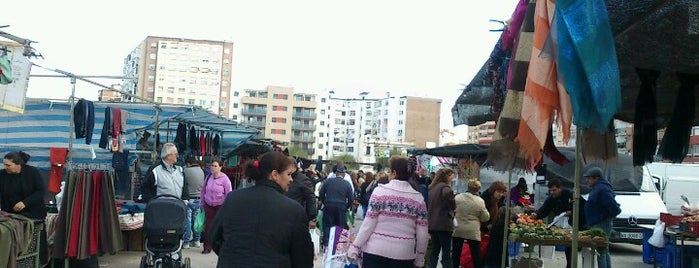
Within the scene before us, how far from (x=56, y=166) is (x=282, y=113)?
111m

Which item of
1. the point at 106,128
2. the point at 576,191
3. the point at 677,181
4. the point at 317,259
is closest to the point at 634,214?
the point at 317,259

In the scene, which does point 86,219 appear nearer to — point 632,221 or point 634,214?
point 632,221

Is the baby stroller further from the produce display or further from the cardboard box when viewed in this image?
the cardboard box

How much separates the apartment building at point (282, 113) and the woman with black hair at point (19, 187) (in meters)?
114

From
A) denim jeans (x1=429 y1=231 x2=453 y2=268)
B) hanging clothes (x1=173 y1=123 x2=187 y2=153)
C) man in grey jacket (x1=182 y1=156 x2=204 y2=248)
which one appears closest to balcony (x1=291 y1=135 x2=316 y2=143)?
hanging clothes (x1=173 y1=123 x2=187 y2=153)

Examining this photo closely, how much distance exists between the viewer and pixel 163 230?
800 centimetres

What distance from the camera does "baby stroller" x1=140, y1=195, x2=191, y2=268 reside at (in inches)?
315

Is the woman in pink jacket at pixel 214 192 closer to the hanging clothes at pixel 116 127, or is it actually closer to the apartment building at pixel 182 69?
the hanging clothes at pixel 116 127

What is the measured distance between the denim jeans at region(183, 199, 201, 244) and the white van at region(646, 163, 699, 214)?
611 inches

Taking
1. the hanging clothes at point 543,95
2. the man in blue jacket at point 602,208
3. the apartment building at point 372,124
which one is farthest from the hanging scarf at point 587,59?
the apartment building at point 372,124

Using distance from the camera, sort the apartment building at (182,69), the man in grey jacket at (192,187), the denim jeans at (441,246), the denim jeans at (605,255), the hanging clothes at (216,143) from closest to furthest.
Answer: the denim jeans at (605,255) < the denim jeans at (441,246) < the man in grey jacket at (192,187) < the hanging clothes at (216,143) < the apartment building at (182,69)

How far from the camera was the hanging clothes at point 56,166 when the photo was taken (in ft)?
44.4

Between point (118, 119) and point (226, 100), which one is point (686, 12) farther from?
point (226, 100)

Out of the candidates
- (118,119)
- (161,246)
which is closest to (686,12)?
(161,246)
